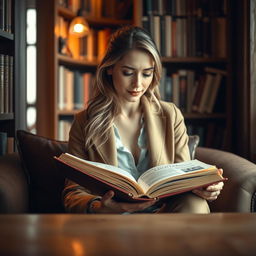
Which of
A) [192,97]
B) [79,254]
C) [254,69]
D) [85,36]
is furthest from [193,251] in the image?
[85,36]

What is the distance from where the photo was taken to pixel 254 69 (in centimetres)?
255

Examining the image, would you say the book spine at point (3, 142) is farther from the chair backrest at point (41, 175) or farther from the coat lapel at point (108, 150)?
the coat lapel at point (108, 150)

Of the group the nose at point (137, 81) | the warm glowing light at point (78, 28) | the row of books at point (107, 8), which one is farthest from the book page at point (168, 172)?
the row of books at point (107, 8)

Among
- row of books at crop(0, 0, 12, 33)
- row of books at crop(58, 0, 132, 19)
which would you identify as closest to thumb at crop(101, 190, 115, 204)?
row of books at crop(0, 0, 12, 33)

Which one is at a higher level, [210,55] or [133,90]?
[210,55]

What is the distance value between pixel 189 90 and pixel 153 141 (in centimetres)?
141

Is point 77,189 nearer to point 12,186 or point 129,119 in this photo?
point 12,186

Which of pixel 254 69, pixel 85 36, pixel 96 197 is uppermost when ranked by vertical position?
pixel 85 36

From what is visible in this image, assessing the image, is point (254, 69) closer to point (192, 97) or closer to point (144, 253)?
point (192, 97)

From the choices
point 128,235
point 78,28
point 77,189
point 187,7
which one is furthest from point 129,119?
point 187,7

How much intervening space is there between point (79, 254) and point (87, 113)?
1010 millimetres

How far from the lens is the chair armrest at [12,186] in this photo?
1.48m

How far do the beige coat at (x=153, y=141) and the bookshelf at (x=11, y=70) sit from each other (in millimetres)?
444

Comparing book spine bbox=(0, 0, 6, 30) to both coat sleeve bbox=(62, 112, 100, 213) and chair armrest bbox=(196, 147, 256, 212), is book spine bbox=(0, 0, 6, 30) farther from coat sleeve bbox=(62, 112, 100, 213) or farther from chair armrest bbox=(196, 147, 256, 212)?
chair armrest bbox=(196, 147, 256, 212)
